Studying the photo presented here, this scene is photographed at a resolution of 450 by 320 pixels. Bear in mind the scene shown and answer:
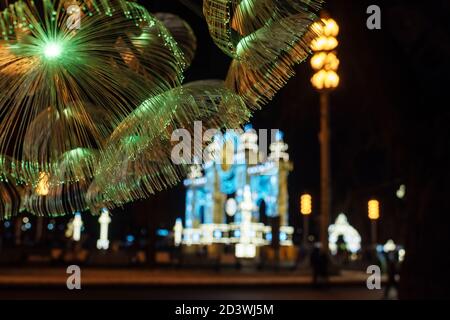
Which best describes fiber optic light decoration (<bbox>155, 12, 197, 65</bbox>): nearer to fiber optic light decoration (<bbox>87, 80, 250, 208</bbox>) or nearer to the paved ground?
fiber optic light decoration (<bbox>87, 80, 250, 208</bbox>)

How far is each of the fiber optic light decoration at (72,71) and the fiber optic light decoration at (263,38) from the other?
0.45 m

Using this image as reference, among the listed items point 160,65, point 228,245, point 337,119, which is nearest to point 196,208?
point 228,245

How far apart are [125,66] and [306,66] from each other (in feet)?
66.3

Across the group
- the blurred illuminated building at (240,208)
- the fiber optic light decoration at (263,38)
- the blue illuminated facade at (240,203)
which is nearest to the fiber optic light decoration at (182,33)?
the fiber optic light decoration at (263,38)

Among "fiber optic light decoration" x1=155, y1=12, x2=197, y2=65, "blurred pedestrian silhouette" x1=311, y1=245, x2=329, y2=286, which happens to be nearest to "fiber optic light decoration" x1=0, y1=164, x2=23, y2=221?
"fiber optic light decoration" x1=155, y1=12, x2=197, y2=65

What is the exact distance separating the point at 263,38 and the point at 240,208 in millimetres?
41787

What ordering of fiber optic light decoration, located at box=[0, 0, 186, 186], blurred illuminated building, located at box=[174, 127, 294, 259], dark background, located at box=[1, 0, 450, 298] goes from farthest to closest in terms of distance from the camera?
1. blurred illuminated building, located at box=[174, 127, 294, 259]
2. dark background, located at box=[1, 0, 450, 298]
3. fiber optic light decoration, located at box=[0, 0, 186, 186]

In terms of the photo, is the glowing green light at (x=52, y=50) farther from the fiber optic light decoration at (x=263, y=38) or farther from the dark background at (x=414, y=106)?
the dark background at (x=414, y=106)

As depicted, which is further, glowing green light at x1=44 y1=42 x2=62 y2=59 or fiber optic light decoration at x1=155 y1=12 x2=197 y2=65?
fiber optic light decoration at x1=155 y1=12 x2=197 y2=65

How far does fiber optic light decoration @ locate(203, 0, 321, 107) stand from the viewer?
10.2 ft

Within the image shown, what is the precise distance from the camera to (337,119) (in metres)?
35.6

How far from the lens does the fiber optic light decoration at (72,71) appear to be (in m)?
3.08

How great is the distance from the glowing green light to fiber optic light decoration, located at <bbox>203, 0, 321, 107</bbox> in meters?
0.88
